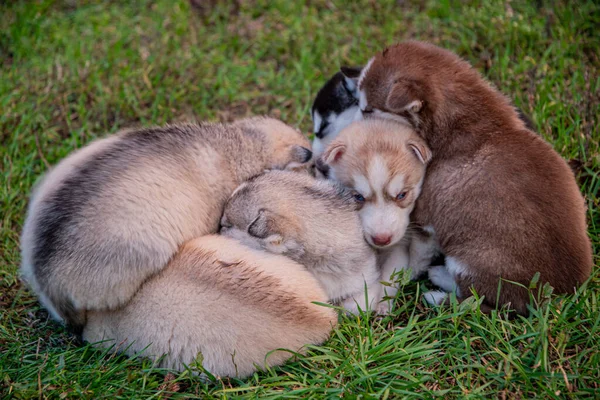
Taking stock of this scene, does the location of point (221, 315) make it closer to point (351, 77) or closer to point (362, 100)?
point (362, 100)

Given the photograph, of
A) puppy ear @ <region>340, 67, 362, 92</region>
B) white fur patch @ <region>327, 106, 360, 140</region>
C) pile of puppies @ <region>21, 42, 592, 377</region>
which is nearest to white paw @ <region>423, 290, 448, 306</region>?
pile of puppies @ <region>21, 42, 592, 377</region>

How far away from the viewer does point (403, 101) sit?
4.13 metres

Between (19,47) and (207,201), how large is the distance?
4037 millimetres

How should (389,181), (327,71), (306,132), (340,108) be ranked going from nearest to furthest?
(389,181) → (340,108) → (306,132) → (327,71)

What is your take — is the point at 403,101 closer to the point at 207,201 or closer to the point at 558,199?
the point at 558,199

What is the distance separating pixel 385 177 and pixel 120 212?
5.67 feet

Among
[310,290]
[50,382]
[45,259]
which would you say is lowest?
[50,382]

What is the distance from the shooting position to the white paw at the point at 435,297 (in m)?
4.09

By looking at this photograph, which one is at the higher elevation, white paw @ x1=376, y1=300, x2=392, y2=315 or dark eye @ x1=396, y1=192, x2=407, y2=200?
dark eye @ x1=396, y1=192, x2=407, y2=200

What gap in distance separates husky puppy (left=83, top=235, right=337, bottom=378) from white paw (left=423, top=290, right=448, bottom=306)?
0.78 metres

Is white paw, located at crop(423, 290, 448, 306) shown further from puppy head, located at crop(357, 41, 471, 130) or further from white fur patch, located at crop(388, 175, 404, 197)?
puppy head, located at crop(357, 41, 471, 130)

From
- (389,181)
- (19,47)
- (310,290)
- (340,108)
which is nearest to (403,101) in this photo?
(389,181)

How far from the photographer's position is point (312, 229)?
3.98 m

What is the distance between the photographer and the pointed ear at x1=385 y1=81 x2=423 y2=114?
4121 millimetres
